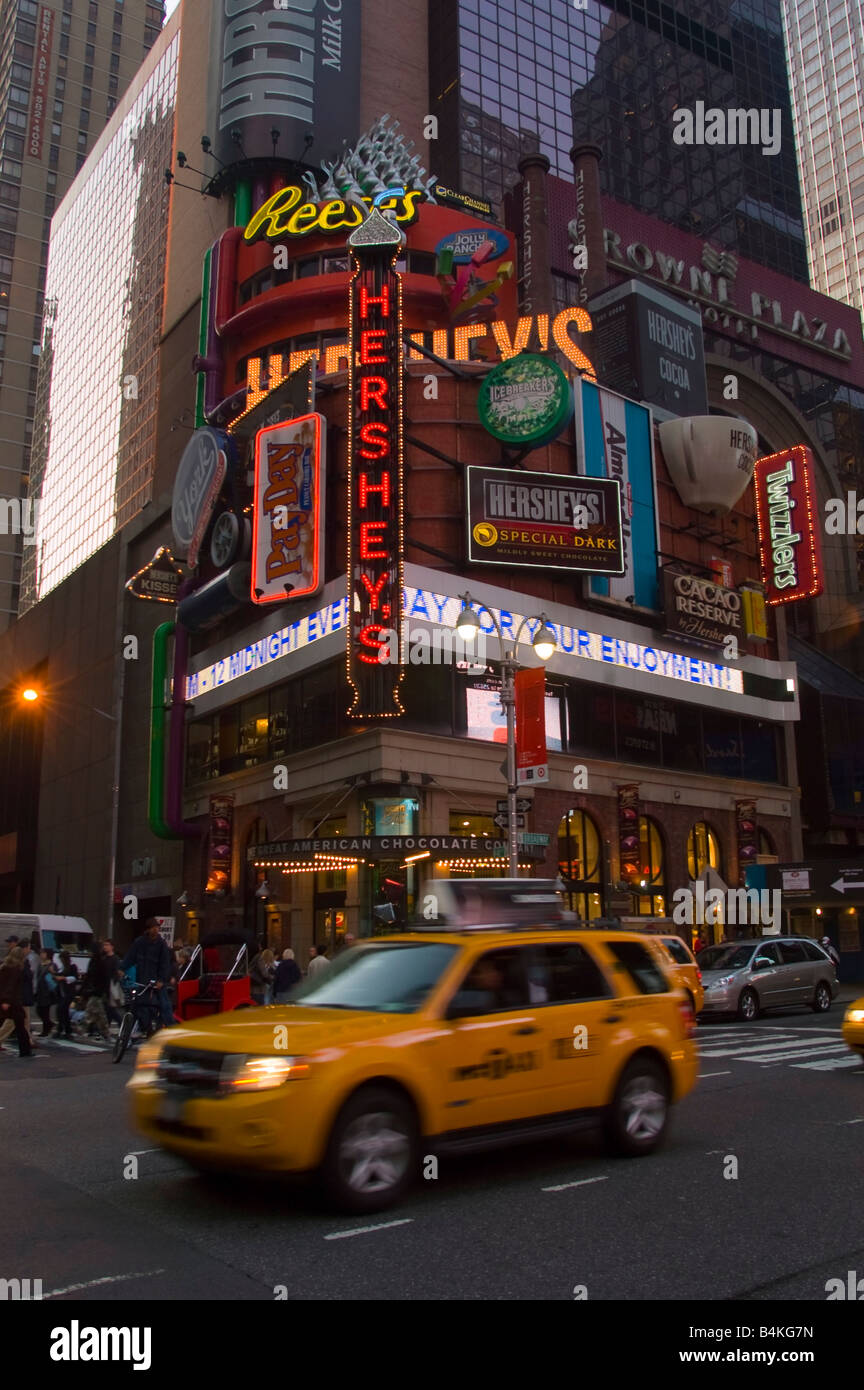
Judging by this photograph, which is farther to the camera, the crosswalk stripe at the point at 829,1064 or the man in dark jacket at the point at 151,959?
the man in dark jacket at the point at 151,959

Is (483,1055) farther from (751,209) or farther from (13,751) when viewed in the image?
(751,209)

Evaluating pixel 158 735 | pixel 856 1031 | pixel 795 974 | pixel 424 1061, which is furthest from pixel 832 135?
pixel 424 1061

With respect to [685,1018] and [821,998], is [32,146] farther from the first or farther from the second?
[685,1018]

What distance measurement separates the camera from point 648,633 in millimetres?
35906

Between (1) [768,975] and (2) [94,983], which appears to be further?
(1) [768,975]

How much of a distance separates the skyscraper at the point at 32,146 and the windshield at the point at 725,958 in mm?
98422

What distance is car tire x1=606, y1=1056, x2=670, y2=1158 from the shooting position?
8414 millimetres

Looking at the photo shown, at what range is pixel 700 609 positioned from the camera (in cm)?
3697

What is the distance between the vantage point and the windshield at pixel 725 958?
2305 centimetres

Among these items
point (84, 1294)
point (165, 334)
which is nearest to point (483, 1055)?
point (84, 1294)

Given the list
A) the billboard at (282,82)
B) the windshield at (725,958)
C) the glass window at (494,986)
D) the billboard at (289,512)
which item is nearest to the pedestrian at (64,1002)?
the billboard at (289,512)

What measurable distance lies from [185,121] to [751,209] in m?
39.2

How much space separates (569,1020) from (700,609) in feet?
99.7

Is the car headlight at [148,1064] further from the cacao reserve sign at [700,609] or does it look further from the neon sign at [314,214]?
the neon sign at [314,214]
